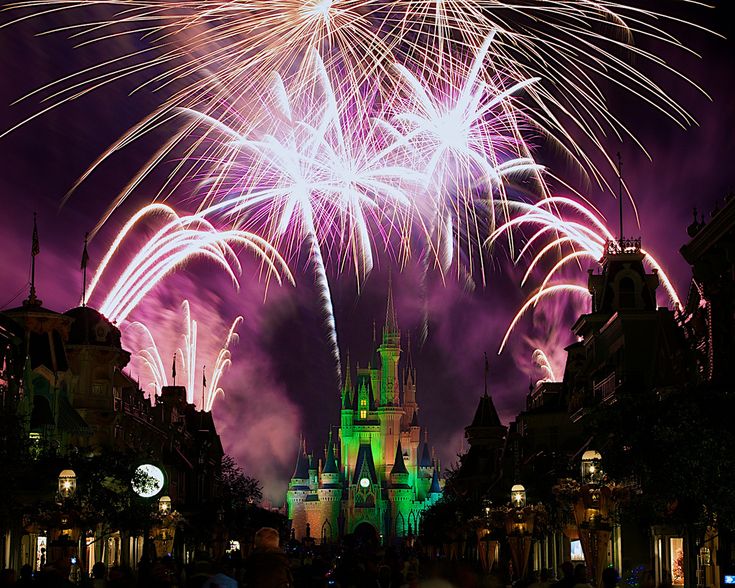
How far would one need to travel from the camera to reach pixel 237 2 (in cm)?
3047

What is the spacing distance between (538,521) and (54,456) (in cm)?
2463

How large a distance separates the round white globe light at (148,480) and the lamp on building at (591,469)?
13.3 meters

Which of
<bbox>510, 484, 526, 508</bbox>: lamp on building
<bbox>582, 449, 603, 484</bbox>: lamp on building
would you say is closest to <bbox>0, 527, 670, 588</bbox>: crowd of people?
<bbox>582, 449, 603, 484</bbox>: lamp on building

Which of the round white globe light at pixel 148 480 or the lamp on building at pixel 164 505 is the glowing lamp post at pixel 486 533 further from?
the round white globe light at pixel 148 480

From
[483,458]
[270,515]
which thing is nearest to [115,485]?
[270,515]

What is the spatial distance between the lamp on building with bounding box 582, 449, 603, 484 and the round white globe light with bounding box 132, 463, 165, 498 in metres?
13.3

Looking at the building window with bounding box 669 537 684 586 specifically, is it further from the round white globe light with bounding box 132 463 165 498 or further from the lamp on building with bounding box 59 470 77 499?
the lamp on building with bounding box 59 470 77 499

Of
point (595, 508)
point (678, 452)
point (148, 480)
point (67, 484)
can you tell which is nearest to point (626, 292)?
point (595, 508)

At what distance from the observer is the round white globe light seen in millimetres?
40219

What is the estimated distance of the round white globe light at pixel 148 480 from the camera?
4022 centimetres

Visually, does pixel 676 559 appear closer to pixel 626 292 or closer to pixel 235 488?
pixel 626 292

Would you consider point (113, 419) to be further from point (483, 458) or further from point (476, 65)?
point (483, 458)

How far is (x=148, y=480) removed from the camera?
4044 centimetres

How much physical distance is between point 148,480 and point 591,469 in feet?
45.4
